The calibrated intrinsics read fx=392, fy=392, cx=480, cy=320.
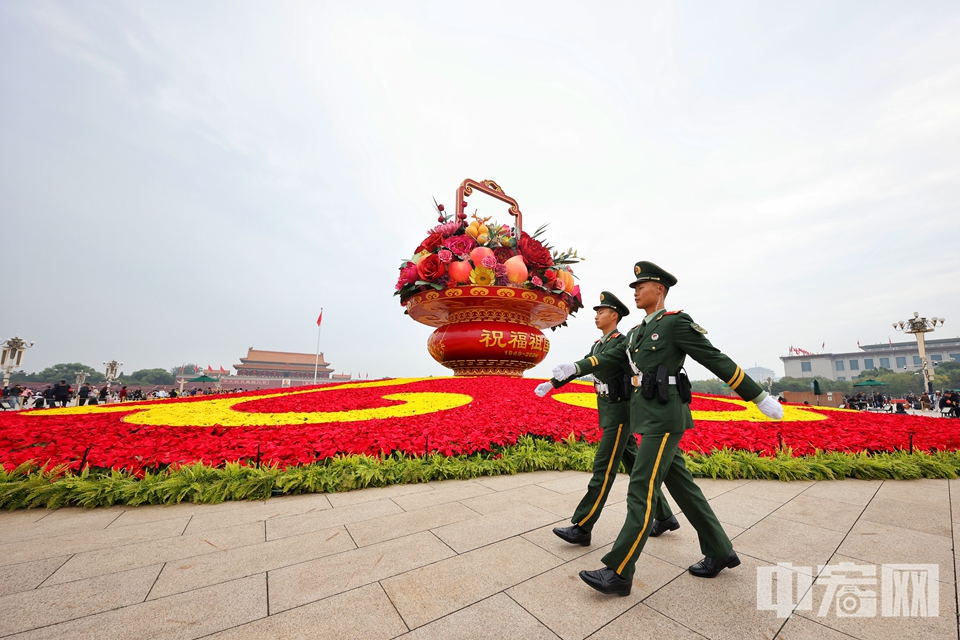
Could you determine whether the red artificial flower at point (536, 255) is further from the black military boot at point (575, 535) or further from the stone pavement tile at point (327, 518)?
the black military boot at point (575, 535)

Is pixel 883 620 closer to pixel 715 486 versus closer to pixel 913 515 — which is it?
pixel 913 515

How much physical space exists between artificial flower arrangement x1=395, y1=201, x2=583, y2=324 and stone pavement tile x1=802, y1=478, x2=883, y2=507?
8187 millimetres

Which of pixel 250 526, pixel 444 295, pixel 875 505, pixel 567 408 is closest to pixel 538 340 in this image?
pixel 444 295

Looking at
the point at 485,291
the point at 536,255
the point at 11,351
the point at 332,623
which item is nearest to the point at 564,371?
the point at 332,623

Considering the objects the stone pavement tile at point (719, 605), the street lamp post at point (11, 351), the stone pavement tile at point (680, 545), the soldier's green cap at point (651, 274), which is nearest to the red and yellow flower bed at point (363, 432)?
the stone pavement tile at point (680, 545)

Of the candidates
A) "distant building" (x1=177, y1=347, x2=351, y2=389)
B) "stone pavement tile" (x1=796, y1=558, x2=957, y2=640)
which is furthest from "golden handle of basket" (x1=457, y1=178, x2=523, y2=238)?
"distant building" (x1=177, y1=347, x2=351, y2=389)

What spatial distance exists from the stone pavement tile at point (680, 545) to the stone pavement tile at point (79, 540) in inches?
140

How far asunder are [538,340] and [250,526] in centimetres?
1010

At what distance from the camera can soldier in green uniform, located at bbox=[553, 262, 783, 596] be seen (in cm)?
223

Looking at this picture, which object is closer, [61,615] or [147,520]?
[61,615]

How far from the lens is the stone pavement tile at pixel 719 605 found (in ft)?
6.17

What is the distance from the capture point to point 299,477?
3.98m

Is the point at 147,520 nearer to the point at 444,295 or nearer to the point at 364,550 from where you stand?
the point at 364,550

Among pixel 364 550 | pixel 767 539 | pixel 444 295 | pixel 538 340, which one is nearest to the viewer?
pixel 364 550
